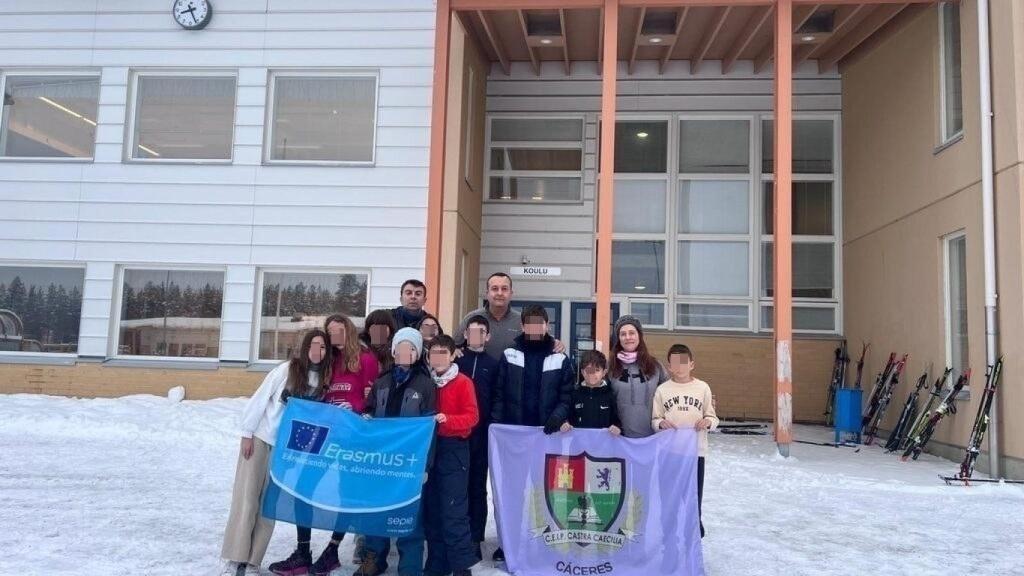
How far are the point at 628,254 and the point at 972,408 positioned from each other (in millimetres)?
6107

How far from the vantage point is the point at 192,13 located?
11.3m

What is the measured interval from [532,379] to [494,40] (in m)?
8.66

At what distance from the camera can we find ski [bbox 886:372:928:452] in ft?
32.8

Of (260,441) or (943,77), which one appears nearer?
(260,441)

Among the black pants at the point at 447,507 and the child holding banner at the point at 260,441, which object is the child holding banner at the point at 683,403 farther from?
the child holding banner at the point at 260,441

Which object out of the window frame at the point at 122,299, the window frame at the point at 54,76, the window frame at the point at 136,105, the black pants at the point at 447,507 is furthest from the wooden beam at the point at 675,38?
the window frame at the point at 54,76

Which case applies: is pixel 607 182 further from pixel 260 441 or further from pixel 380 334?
pixel 260 441

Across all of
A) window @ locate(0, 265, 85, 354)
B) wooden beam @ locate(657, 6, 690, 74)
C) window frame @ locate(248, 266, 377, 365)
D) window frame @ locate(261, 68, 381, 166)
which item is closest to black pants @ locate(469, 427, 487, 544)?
window frame @ locate(248, 266, 377, 365)

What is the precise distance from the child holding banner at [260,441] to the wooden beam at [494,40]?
7669 millimetres

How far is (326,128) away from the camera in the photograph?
11.2m

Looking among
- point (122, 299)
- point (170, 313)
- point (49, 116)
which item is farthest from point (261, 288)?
point (49, 116)

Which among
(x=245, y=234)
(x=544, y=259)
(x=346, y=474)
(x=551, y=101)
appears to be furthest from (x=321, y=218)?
(x=346, y=474)

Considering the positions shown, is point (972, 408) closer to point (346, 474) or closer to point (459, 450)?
point (459, 450)

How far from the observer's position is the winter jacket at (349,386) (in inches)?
178
